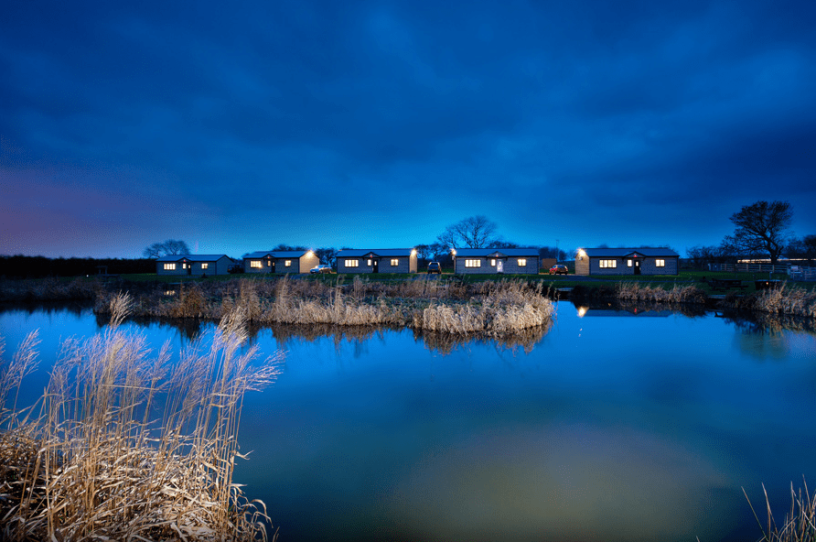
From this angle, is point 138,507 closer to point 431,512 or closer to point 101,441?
point 101,441

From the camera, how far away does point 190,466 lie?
3346mm

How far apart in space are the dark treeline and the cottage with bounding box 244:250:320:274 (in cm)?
1606

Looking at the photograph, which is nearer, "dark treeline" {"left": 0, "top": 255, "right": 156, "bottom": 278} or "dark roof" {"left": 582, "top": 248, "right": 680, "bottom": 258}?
"dark treeline" {"left": 0, "top": 255, "right": 156, "bottom": 278}

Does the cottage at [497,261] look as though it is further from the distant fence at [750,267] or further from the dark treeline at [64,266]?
the dark treeline at [64,266]

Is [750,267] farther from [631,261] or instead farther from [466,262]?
[466,262]

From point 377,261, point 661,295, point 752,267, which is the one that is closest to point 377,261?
point 377,261

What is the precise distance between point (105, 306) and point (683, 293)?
98.5 ft

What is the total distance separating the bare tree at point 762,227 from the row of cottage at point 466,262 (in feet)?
42.1

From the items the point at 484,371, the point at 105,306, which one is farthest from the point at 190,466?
the point at 105,306

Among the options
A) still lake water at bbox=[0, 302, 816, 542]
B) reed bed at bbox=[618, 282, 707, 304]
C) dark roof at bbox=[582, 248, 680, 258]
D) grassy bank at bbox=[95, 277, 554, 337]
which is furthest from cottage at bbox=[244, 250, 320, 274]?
still lake water at bbox=[0, 302, 816, 542]

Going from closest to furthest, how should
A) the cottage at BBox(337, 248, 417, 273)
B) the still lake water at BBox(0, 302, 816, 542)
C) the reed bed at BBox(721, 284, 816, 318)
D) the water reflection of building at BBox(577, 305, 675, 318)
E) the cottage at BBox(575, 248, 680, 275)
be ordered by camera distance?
1. the still lake water at BBox(0, 302, 816, 542)
2. the reed bed at BBox(721, 284, 816, 318)
3. the water reflection of building at BBox(577, 305, 675, 318)
4. the cottage at BBox(575, 248, 680, 275)
5. the cottage at BBox(337, 248, 417, 273)

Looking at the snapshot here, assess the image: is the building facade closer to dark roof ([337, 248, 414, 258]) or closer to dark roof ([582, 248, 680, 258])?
dark roof ([337, 248, 414, 258])

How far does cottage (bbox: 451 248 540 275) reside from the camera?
43.1 metres

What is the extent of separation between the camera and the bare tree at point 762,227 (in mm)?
43562
